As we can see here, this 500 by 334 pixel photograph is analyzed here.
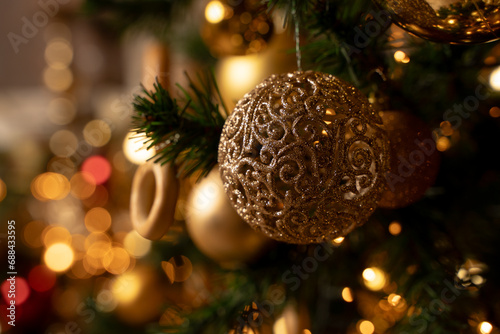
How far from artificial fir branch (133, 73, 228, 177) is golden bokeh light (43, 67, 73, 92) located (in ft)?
3.80

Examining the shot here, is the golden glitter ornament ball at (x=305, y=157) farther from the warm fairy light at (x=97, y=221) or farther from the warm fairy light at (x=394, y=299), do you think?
the warm fairy light at (x=97, y=221)

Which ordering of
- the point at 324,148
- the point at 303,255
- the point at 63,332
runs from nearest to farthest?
1. the point at 324,148
2. the point at 303,255
3. the point at 63,332

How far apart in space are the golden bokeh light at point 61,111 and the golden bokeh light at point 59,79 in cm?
5

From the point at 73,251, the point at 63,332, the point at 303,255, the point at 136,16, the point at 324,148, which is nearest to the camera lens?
the point at 324,148

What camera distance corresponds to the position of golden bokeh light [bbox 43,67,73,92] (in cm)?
138

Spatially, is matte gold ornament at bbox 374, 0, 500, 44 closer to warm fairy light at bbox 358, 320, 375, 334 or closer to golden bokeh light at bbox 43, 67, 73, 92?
warm fairy light at bbox 358, 320, 375, 334

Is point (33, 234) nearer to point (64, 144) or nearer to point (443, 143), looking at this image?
point (64, 144)

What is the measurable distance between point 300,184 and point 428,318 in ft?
0.70

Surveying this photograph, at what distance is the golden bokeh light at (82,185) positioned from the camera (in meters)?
1.08

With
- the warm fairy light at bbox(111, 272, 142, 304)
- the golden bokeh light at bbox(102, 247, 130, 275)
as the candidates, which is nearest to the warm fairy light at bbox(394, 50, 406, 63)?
the warm fairy light at bbox(111, 272, 142, 304)

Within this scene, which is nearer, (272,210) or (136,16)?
(272,210)

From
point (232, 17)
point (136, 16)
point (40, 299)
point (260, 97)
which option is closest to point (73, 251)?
point (40, 299)

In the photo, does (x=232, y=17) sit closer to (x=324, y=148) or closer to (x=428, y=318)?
(x=324, y=148)

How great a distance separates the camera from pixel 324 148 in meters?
0.28
